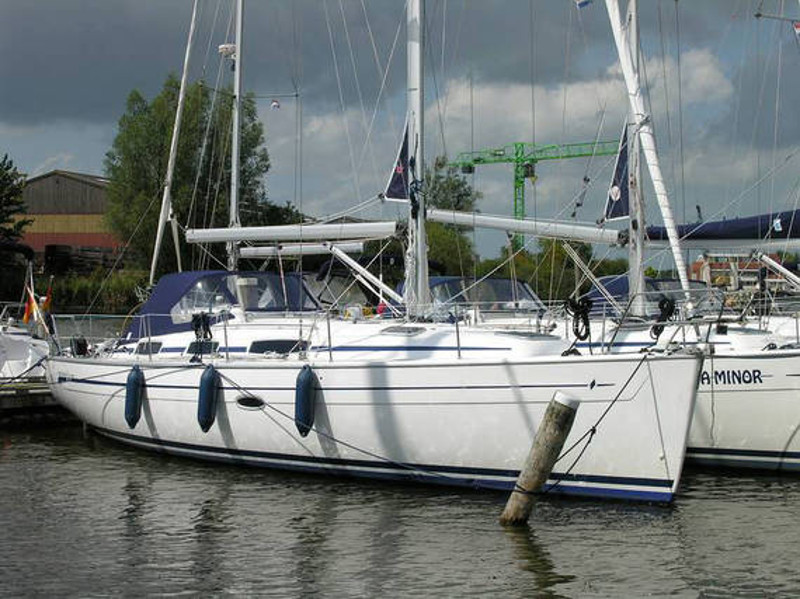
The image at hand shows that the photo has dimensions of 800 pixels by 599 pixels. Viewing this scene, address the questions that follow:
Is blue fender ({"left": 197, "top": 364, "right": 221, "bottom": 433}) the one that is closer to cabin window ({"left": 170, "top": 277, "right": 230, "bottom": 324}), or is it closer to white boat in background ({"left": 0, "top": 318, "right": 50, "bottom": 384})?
cabin window ({"left": 170, "top": 277, "right": 230, "bottom": 324})

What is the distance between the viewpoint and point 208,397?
599 inches

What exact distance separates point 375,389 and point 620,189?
646 centimetres

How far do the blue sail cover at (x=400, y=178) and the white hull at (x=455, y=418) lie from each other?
3349 mm

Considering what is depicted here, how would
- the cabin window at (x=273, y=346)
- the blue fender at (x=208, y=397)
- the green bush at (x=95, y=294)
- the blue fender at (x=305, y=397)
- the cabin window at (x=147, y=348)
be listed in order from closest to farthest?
the blue fender at (x=305, y=397)
the blue fender at (x=208, y=397)
the cabin window at (x=273, y=346)
the cabin window at (x=147, y=348)
the green bush at (x=95, y=294)

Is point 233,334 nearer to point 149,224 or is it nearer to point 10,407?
point 10,407

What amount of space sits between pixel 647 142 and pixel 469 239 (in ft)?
121

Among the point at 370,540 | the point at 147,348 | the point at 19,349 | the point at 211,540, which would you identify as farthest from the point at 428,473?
the point at 19,349

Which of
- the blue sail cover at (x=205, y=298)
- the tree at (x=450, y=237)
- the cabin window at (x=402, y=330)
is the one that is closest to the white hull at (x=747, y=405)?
the cabin window at (x=402, y=330)

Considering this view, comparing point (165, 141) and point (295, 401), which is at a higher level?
point (165, 141)

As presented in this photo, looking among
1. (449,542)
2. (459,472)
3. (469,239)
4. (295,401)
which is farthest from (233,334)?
(469,239)

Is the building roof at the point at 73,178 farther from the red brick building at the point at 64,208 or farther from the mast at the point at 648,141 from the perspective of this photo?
the mast at the point at 648,141

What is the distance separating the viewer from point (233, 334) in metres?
16.5

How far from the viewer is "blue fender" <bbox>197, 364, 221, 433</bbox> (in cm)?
1515

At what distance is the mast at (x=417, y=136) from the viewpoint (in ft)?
53.0
